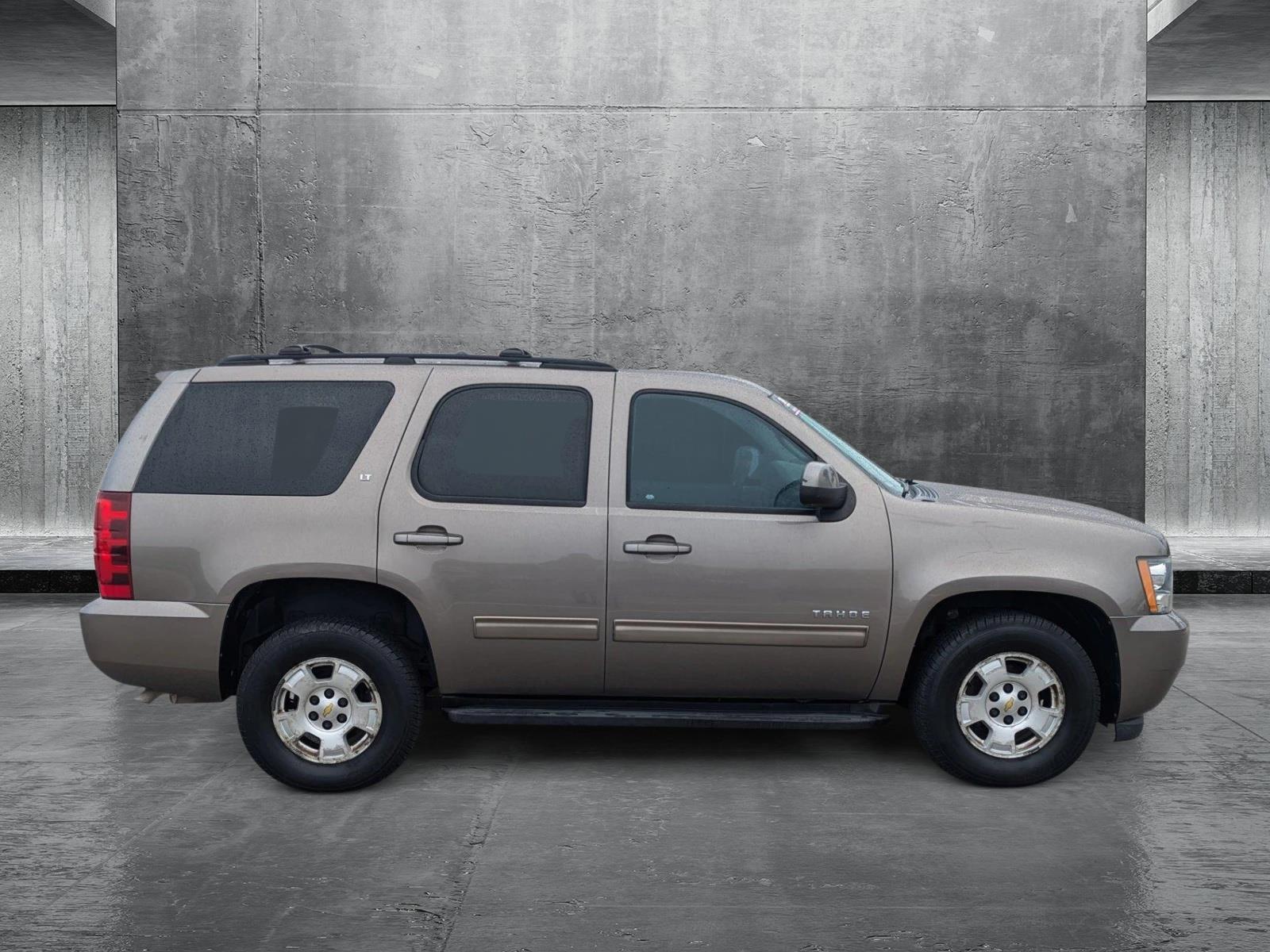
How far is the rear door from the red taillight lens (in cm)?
110

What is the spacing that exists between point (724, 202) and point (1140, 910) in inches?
372

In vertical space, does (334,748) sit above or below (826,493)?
below

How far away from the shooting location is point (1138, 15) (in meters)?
13.0

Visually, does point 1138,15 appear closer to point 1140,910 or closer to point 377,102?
point 377,102

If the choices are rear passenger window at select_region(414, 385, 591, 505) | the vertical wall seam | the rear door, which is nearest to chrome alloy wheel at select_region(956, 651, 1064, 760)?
the rear door

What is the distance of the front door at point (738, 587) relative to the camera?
6.13 metres

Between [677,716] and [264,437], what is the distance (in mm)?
2197

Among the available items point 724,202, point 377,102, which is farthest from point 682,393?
point 377,102

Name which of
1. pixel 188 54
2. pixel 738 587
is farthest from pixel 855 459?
pixel 188 54

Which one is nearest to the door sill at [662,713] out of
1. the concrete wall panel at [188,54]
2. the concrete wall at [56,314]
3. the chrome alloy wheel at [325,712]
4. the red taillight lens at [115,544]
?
the chrome alloy wheel at [325,712]

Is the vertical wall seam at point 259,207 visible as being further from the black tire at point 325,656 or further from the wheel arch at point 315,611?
the black tire at point 325,656

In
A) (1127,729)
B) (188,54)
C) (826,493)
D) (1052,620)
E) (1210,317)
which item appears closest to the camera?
(826,493)

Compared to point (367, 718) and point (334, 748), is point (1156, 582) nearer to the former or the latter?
point (367, 718)

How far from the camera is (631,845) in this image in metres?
5.36
